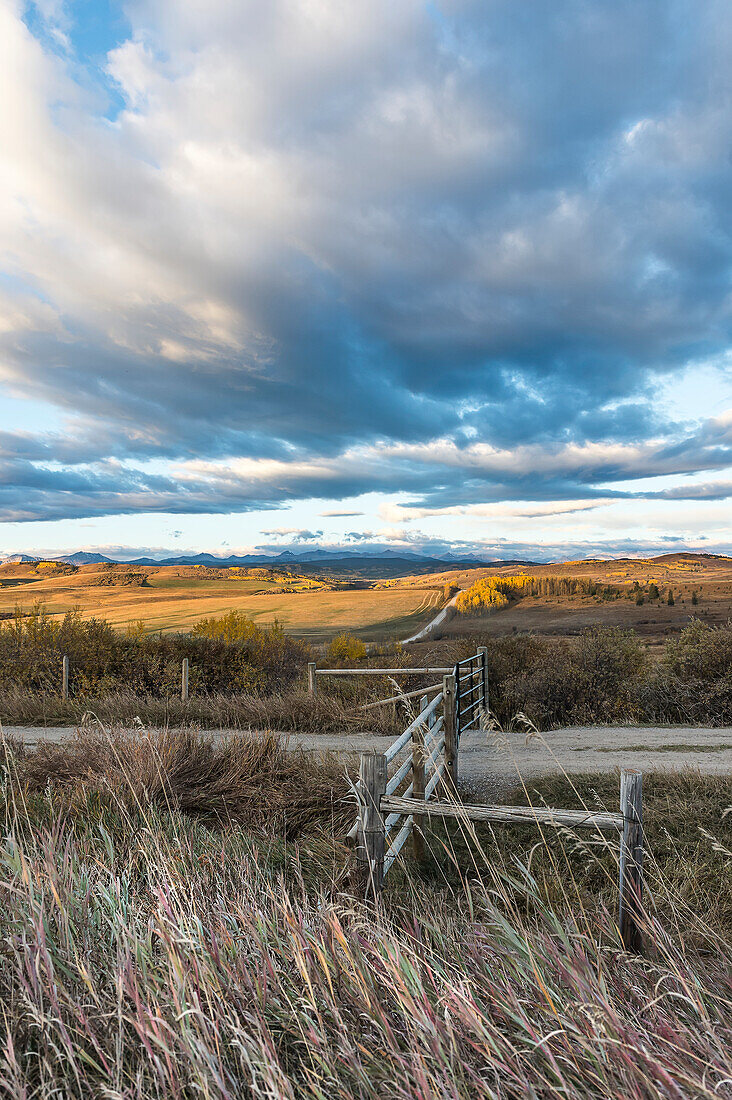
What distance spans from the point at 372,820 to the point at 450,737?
14.5ft

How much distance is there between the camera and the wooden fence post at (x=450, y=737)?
8.31 meters

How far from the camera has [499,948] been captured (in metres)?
2.26

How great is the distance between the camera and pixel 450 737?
8461 mm

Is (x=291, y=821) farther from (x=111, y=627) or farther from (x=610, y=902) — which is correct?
(x=111, y=627)

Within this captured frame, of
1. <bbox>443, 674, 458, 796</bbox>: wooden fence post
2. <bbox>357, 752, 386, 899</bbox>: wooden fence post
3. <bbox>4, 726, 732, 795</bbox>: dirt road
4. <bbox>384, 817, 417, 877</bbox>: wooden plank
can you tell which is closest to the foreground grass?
<bbox>357, 752, 386, 899</bbox>: wooden fence post

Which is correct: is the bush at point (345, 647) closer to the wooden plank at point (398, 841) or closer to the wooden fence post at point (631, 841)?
the wooden plank at point (398, 841)

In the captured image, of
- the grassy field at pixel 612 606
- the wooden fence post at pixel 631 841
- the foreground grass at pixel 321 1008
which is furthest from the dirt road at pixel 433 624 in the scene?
the foreground grass at pixel 321 1008

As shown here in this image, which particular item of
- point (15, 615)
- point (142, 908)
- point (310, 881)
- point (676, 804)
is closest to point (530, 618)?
point (15, 615)

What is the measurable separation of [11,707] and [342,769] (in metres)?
10.6

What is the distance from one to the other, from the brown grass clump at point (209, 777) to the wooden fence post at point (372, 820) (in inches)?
83.6

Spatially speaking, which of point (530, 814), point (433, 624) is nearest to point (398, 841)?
point (530, 814)

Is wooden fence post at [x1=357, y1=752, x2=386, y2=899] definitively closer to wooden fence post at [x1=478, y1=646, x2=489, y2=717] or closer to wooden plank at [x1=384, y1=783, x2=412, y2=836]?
wooden plank at [x1=384, y1=783, x2=412, y2=836]

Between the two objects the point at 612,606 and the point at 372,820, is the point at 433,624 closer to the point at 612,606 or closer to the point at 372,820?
the point at 612,606

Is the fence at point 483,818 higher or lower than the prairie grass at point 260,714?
higher
